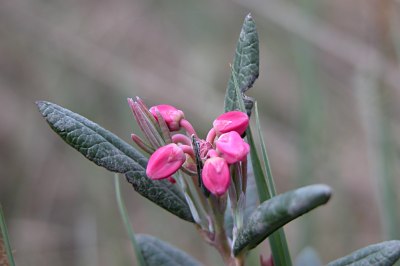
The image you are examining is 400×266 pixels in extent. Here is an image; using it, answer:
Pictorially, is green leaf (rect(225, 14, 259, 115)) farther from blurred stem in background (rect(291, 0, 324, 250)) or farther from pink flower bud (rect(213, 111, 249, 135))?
blurred stem in background (rect(291, 0, 324, 250))

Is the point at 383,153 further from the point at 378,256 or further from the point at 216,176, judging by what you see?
the point at 216,176

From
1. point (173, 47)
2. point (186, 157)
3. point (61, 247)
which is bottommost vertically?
point (61, 247)

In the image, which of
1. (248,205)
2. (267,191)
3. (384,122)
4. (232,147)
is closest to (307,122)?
(384,122)

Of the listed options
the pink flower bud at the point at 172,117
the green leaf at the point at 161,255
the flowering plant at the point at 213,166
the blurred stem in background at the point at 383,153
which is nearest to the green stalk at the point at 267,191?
the flowering plant at the point at 213,166

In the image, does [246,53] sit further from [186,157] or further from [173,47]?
[173,47]

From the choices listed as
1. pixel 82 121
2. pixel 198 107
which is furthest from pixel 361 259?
pixel 198 107

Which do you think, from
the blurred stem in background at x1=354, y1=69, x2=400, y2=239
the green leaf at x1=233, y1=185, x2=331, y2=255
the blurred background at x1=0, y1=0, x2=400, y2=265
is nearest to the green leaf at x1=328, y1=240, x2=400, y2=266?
the green leaf at x1=233, y1=185, x2=331, y2=255
